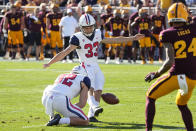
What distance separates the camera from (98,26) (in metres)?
22.4

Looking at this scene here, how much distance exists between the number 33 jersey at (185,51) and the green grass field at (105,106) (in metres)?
1.15

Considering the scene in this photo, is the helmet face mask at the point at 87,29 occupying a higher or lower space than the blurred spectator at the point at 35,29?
higher

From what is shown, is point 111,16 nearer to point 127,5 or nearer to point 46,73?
point 127,5

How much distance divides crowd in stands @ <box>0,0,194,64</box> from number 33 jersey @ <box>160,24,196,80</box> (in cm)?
1340

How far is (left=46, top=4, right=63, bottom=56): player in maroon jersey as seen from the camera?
74.1 ft

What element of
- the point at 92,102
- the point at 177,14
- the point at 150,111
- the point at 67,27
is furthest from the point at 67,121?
the point at 67,27

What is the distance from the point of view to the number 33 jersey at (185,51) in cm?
668

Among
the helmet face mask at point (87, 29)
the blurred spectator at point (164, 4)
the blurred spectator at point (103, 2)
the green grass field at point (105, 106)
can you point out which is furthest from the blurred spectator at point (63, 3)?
the helmet face mask at point (87, 29)

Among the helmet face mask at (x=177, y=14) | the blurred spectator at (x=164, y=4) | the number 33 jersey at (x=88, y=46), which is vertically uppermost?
the helmet face mask at (x=177, y=14)

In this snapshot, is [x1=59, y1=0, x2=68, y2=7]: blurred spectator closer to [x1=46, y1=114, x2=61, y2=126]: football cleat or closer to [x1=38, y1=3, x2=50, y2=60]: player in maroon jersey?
[x1=38, y1=3, x2=50, y2=60]: player in maroon jersey

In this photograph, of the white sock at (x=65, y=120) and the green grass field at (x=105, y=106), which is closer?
the white sock at (x=65, y=120)

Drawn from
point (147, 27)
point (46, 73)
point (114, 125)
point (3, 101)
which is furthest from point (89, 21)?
point (147, 27)

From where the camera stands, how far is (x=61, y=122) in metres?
7.74

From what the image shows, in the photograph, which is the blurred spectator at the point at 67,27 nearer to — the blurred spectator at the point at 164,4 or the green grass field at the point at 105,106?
the blurred spectator at the point at 164,4
